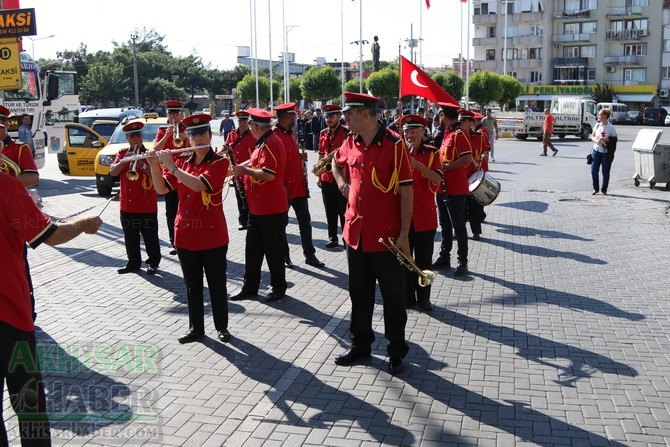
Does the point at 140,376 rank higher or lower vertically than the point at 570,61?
lower

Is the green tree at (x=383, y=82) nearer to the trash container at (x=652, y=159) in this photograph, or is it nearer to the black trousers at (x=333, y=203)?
the trash container at (x=652, y=159)

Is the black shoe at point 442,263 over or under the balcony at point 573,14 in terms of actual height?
under

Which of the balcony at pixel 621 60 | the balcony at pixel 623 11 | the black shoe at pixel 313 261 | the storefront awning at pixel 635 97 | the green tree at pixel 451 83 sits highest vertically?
the balcony at pixel 623 11

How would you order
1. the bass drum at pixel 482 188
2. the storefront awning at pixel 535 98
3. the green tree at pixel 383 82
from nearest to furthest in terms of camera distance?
the bass drum at pixel 482 188
the green tree at pixel 383 82
the storefront awning at pixel 535 98

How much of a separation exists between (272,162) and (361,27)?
33081 millimetres

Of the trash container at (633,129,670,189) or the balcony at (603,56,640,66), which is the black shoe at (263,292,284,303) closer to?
the trash container at (633,129,670,189)

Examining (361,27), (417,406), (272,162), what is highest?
(361,27)

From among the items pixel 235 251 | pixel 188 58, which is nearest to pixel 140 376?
pixel 235 251

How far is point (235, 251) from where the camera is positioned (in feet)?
34.9

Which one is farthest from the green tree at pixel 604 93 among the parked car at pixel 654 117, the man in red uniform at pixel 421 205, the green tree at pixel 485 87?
the man in red uniform at pixel 421 205

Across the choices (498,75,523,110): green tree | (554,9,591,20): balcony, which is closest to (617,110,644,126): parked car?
(498,75,523,110): green tree

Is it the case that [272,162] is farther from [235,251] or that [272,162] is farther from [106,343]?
[235,251]

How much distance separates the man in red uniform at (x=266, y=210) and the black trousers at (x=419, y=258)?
1421 mm

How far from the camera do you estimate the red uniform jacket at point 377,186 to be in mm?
5617
